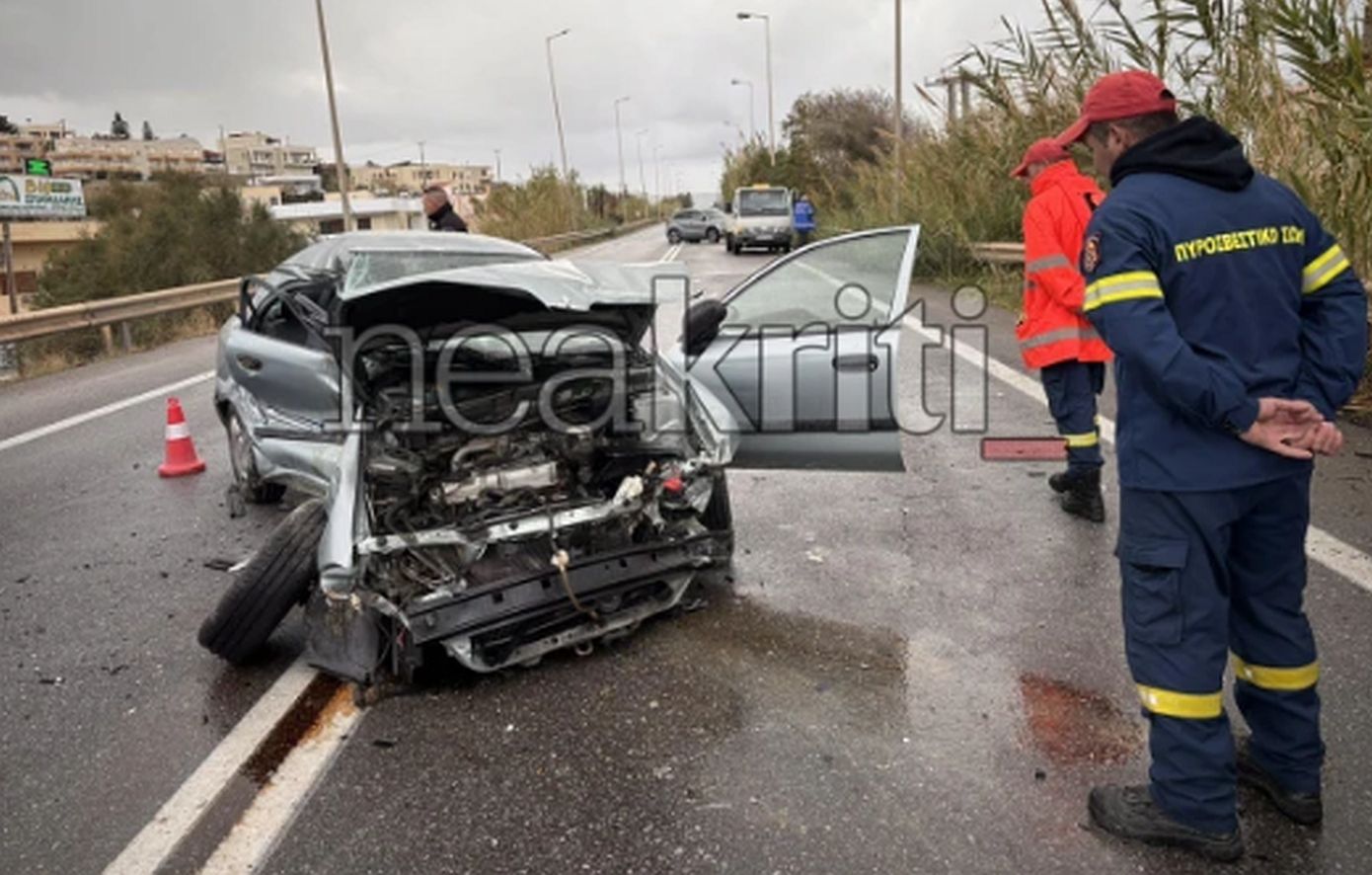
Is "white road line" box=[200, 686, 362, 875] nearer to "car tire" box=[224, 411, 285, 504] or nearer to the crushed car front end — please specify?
the crushed car front end

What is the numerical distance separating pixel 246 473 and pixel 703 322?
2.89 meters

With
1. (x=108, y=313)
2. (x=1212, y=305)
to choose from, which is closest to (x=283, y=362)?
(x=1212, y=305)

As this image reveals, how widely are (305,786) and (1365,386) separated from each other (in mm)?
6433

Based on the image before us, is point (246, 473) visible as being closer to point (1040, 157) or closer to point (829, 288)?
point (829, 288)

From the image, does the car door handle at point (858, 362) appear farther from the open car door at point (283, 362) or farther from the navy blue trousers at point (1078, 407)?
the open car door at point (283, 362)

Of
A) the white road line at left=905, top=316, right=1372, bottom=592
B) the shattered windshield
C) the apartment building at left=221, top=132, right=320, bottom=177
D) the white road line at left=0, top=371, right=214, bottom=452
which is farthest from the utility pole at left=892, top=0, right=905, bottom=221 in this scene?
the apartment building at left=221, top=132, right=320, bottom=177

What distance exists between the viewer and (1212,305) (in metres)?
2.34

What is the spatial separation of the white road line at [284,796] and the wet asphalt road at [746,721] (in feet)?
0.17

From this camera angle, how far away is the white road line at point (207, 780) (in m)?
2.56

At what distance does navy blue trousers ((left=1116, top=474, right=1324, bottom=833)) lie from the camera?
235 centimetres

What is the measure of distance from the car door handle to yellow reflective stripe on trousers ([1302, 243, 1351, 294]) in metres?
2.16

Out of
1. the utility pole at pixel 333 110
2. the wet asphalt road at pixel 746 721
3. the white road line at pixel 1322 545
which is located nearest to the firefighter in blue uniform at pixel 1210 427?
the wet asphalt road at pixel 746 721

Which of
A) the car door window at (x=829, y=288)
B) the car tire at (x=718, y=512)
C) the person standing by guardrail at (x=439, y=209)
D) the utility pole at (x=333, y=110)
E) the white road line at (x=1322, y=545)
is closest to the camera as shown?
the white road line at (x=1322, y=545)

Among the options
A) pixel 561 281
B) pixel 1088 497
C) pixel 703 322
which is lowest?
pixel 1088 497
